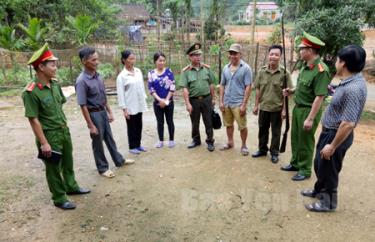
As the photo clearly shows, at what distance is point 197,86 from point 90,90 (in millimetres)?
1582

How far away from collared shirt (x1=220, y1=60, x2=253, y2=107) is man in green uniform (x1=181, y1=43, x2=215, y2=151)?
0.26 m

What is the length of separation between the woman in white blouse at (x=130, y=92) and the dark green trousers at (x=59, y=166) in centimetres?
120

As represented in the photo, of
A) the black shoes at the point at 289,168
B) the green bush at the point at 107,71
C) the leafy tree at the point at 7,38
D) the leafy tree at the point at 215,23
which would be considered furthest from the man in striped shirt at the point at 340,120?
the leafy tree at the point at 215,23

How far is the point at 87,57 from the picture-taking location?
3666 millimetres

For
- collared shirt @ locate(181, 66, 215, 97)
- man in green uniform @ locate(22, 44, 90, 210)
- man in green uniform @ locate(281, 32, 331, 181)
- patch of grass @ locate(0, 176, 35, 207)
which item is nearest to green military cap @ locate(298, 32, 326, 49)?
man in green uniform @ locate(281, 32, 331, 181)

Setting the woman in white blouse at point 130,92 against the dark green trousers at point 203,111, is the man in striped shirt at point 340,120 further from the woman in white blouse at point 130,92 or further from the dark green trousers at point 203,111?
the woman in white blouse at point 130,92

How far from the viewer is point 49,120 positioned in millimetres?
3197

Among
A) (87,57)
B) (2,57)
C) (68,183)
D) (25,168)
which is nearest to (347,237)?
Result: (68,183)

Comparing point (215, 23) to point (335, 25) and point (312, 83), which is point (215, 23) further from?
point (312, 83)

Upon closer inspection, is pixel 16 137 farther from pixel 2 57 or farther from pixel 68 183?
pixel 2 57

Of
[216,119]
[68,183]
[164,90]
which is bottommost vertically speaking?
[68,183]

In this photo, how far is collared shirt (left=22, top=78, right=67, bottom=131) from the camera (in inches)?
118

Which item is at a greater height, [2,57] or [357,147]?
[2,57]

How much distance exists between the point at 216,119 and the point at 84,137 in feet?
7.87
